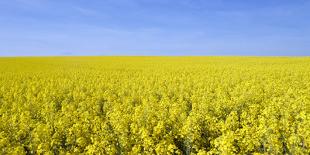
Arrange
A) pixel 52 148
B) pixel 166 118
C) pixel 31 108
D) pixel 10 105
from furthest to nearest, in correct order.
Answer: pixel 10 105 < pixel 31 108 < pixel 166 118 < pixel 52 148

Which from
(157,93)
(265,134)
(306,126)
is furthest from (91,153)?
(157,93)

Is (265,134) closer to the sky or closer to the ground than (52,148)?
closer to the sky

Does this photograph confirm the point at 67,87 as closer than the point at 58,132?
No

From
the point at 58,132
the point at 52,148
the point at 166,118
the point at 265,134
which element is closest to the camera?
the point at 265,134

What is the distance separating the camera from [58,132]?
12797 mm

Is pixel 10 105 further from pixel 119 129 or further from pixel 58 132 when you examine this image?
pixel 119 129

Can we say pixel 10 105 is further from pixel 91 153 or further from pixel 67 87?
pixel 91 153

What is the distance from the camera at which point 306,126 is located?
10.9 metres

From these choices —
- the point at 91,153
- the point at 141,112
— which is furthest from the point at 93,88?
the point at 91,153

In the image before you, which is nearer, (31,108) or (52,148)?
(52,148)

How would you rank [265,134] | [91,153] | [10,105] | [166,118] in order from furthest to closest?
[10,105], [166,118], [265,134], [91,153]

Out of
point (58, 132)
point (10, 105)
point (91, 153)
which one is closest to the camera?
point (91, 153)

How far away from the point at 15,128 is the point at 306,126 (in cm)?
1079

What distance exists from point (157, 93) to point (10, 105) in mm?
9117
